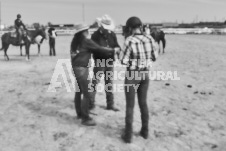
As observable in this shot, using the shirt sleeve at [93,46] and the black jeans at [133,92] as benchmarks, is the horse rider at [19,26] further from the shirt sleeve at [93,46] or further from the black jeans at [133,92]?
the black jeans at [133,92]

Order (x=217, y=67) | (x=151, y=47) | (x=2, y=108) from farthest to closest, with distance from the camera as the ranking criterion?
(x=217, y=67) < (x=2, y=108) < (x=151, y=47)

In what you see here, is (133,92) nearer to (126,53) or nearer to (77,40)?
(126,53)

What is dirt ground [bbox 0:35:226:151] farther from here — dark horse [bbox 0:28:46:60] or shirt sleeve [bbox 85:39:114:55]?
dark horse [bbox 0:28:46:60]

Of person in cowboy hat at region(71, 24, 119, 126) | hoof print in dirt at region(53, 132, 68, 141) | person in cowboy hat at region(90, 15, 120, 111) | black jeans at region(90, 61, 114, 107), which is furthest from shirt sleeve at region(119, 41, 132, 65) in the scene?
hoof print in dirt at region(53, 132, 68, 141)

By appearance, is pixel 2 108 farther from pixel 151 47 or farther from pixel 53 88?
pixel 151 47

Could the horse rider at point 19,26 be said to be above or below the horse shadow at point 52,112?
above

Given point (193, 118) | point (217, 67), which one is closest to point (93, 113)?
point (193, 118)

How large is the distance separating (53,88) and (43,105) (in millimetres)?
1809

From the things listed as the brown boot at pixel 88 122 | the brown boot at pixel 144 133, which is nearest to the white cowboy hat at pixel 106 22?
the brown boot at pixel 88 122

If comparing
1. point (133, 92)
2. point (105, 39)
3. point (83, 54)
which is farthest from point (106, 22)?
point (133, 92)

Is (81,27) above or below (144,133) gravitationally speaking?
above

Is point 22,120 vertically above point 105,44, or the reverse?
point 105,44

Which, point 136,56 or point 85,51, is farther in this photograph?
point 85,51

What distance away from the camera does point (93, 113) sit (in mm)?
6957
